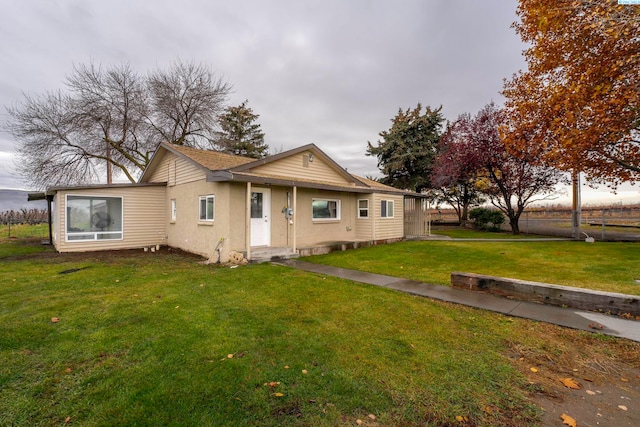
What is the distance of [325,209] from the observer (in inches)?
490

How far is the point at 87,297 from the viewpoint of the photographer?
17.8 ft

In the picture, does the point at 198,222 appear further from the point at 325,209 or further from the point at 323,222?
the point at 325,209

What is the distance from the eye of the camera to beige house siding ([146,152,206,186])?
10.6 m

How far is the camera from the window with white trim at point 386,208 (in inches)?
547

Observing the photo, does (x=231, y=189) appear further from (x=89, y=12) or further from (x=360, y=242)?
(x=89, y=12)

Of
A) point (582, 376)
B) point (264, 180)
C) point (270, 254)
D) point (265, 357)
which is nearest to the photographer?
point (582, 376)

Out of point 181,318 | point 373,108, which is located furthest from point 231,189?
point 373,108

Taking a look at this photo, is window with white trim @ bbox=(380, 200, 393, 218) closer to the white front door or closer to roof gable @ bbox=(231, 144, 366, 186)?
roof gable @ bbox=(231, 144, 366, 186)

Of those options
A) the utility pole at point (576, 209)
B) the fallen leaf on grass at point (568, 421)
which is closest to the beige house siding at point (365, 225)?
the utility pole at point (576, 209)

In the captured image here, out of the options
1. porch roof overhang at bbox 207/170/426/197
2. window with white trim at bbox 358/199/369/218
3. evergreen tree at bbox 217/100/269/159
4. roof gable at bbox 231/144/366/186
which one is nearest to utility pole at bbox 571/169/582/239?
window with white trim at bbox 358/199/369/218

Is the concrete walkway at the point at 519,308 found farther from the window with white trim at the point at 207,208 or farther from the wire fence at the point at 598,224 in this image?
the wire fence at the point at 598,224

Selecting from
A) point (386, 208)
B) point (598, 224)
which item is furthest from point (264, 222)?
point (598, 224)

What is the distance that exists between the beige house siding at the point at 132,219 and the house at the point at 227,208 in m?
0.03

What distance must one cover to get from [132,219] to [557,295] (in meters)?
13.8
